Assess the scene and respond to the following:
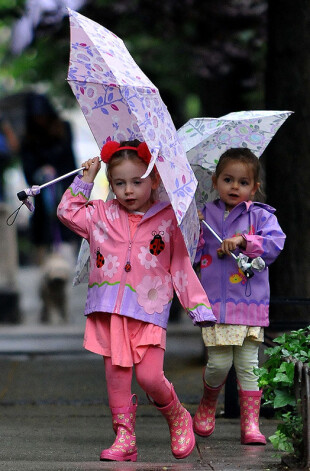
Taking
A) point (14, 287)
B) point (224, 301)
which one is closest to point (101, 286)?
point (224, 301)

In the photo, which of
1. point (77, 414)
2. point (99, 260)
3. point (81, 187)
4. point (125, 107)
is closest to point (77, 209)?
point (81, 187)

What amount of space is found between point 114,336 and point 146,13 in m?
8.26

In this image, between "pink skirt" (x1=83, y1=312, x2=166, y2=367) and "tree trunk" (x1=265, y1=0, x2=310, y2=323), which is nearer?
"pink skirt" (x1=83, y1=312, x2=166, y2=367)

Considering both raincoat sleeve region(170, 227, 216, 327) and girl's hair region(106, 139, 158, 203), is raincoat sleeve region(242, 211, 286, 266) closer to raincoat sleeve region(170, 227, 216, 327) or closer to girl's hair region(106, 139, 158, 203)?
raincoat sleeve region(170, 227, 216, 327)

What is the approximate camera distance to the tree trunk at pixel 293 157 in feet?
27.1

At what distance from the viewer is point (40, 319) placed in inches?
571

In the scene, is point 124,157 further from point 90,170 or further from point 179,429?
point 179,429

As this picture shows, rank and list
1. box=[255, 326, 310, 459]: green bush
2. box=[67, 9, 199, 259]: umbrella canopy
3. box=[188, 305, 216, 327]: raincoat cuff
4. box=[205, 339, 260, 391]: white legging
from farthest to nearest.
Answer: box=[205, 339, 260, 391]: white legging < box=[188, 305, 216, 327]: raincoat cuff < box=[67, 9, 199, 259]: umbrella canopy < box=[255, 326, 310, 459]: green bush

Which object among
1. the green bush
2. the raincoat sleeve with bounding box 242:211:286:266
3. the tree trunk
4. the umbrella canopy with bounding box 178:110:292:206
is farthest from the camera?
the tree trunk

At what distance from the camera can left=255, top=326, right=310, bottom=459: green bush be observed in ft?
15.9

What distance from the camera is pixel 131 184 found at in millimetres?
5418

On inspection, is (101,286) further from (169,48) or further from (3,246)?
→ (169,48)

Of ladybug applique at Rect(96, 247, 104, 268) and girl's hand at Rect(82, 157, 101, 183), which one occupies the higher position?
girl's hand at Rect(82, 157, 101, 183)

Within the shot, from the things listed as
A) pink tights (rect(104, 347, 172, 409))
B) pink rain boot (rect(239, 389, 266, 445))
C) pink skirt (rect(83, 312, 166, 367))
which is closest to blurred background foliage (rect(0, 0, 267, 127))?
pink rain boot (rect(239, 389, 266, 445))
